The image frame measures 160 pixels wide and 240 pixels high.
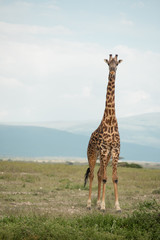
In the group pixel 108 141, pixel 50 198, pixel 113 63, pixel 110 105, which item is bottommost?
pixel 50 198

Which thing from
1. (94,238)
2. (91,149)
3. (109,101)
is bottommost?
(94,238)

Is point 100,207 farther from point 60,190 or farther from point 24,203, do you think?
point 60,190

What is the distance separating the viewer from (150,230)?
32.8 ft

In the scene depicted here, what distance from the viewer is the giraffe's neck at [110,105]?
1442cm

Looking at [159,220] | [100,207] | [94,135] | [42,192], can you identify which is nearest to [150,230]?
[159,220]

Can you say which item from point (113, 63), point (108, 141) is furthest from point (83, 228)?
point (113, 63)

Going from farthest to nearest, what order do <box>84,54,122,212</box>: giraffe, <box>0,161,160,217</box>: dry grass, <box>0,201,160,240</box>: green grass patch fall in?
<box>84,54,122,212</box>: giraffe < <box>0,161,160,217</box>: dry grass < <box>0,201,160,240</box>: green grass patch

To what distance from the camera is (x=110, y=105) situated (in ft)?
48.7

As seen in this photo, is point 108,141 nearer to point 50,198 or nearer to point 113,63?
point 113,63

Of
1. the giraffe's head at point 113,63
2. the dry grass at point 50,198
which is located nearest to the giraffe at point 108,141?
the giraffe's head at point 113,63

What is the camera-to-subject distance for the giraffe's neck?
47.3 feet

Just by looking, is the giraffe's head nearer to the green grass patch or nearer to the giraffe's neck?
the giraffe's neck

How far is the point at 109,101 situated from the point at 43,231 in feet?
23.0

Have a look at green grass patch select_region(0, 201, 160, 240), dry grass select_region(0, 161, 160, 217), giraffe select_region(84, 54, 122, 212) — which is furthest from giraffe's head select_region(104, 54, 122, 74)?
green grass patch select_region(0, 201, 160, 240)
